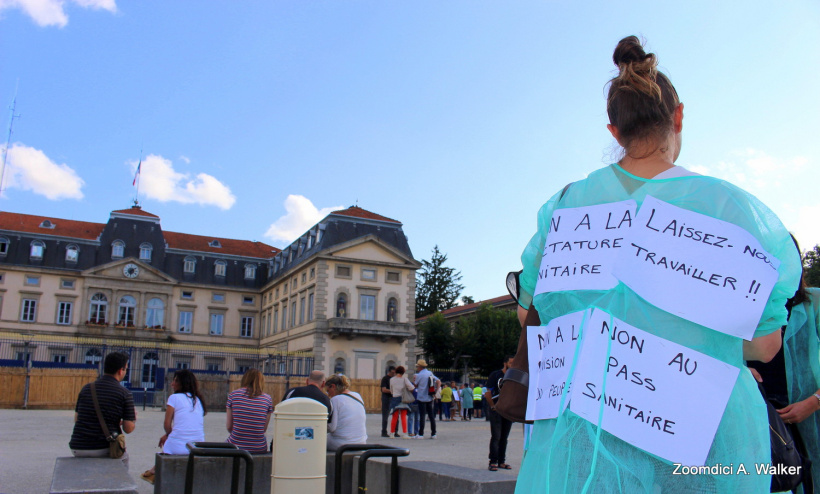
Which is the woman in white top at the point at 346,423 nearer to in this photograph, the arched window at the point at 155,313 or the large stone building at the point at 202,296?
the large stone building at the point at 202,296

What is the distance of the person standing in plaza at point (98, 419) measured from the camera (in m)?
6.80

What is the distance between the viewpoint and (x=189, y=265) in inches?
2295

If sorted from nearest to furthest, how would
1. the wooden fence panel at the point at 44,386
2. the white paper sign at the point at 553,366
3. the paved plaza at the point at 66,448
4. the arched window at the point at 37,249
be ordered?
the white paper sign at the point at 553,366
the paved plaza at the point at 66,448
the wooden fence panel at the point at 44,386
the arched window at the point at 37,249

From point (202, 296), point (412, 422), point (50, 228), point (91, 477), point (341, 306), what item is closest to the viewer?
point (91, 477)

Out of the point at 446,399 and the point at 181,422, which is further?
the point at 446,399

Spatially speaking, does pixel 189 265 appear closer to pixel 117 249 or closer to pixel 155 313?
pixel 155 313

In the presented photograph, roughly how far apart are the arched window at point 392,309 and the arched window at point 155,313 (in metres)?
20.0

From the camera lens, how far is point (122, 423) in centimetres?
707

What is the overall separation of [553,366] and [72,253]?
5821 cm

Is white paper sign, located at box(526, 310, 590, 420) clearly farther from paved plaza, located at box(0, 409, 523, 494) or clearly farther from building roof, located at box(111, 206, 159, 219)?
building roof, located at box(111, 206, 159, 219)

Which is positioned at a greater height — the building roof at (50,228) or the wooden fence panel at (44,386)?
the building roof at (50,228)

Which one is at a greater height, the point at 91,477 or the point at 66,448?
the point at 91,477

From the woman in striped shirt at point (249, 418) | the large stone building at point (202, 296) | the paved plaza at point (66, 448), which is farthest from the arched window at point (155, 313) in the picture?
the woman in striped shirt at point (249, 418)

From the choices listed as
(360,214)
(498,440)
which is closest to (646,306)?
(498,440)
